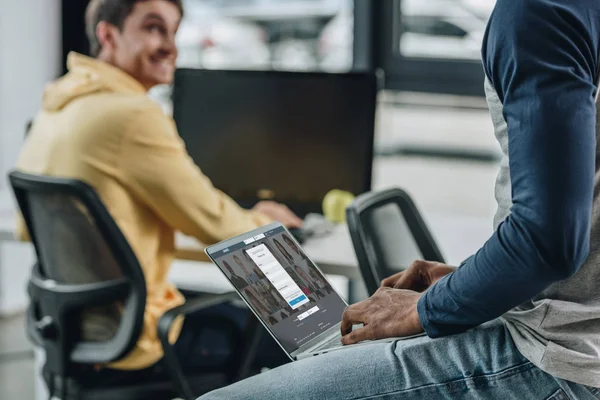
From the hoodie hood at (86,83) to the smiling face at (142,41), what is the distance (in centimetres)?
4

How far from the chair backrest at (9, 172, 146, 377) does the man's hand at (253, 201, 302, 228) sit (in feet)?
1.82

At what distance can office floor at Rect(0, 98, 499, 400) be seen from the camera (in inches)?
216

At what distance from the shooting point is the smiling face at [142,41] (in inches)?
89.7

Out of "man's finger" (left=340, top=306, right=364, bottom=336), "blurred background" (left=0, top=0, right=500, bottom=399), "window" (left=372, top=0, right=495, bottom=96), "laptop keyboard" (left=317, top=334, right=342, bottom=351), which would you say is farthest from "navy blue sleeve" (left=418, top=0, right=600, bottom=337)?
"window" (left=372, top=0, right=495, bottom=96)

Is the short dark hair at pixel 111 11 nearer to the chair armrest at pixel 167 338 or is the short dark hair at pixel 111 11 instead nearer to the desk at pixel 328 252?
the desk at pixel 328 252

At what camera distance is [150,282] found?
212 cm

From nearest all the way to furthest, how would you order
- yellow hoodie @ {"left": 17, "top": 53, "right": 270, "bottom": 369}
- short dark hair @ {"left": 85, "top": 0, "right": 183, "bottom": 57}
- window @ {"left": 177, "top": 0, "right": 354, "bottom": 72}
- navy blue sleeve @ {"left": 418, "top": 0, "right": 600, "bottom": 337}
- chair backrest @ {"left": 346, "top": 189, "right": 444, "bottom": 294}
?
navy blue sleeve @ {"left": 418, "top": 0, "right": 600, "bottom": 337} → chair backrest @ {"left": 346, "top": 189, "right": 444, "bottom": 294} → yellow hoodie @ {"left": 17, "top": 53, "right": 270, "bottom": 369} → short dark hair @ {"left": 85, "top": 0, "right": 183, "bottom": 57} → window @ {"left": 177, "top": 0, "right": 354, "bottom": 72}

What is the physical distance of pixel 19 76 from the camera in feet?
12.1

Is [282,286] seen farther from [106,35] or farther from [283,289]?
[106,35]

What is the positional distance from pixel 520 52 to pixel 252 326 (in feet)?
4.07

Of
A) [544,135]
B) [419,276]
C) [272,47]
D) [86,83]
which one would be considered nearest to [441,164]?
[272,47]

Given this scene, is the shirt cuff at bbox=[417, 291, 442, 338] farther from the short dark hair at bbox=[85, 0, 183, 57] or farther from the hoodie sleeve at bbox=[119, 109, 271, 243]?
the short dark hair at bbox=[85, 0, 183, 57]

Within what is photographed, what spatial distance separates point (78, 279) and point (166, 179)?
0.30 metres

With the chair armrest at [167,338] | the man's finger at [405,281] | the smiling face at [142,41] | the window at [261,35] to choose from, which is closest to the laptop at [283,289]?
the man's finger at [405,281]
